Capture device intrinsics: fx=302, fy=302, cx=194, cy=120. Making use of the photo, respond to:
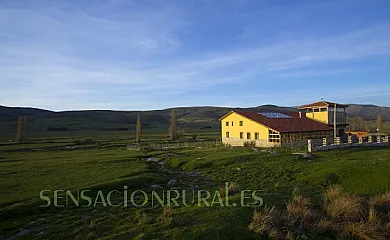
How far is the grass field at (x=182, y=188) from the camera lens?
1151 cm

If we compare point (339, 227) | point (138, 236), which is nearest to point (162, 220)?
point (138, 236)

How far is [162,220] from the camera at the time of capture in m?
12.2

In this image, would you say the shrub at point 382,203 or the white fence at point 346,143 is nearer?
the shrub at point 382,203

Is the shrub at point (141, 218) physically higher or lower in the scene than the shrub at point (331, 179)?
lower

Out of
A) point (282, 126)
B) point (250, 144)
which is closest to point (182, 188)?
point (250, 144)

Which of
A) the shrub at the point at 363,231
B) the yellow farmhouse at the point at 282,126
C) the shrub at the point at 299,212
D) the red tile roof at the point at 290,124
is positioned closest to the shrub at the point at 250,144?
the yellow farmhouse at the point at 282,126

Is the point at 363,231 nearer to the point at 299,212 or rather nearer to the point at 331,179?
the point at 299,212

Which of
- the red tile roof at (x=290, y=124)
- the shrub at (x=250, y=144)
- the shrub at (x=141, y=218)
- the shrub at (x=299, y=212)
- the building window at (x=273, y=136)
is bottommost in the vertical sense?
the shrub at (x=141, y=218)

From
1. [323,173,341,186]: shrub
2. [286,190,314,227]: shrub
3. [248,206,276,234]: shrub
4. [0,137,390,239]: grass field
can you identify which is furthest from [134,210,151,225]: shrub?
[323,173,341,186]: shrub

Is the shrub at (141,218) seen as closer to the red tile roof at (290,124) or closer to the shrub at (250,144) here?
the red tile roof at (290,124)

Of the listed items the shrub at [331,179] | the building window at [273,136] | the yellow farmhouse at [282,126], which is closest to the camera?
the shrub at [331,179]

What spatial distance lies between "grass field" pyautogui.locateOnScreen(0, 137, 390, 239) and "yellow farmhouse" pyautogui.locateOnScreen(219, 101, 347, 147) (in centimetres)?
943

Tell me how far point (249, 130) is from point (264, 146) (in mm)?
4075

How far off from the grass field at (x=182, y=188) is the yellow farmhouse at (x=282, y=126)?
9.43 metres
